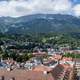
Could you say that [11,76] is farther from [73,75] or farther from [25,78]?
[73,75]

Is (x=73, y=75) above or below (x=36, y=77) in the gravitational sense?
above

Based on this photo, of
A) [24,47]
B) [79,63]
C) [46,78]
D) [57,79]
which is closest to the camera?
[46,78]

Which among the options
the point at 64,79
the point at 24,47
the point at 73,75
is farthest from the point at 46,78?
the point at 24,47

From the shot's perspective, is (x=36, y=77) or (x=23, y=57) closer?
(x=36, y=77)

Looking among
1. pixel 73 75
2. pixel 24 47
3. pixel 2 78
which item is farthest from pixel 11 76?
pixel 24 47

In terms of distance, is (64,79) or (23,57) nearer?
(64,79)

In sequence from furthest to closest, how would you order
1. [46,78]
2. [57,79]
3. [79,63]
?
1. [79,63]
2. [57,79]
3. [46,78]

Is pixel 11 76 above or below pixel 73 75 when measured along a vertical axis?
below

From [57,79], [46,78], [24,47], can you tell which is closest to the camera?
[46,78]

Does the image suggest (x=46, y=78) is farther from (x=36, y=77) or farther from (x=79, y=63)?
(x=79, y=63)
